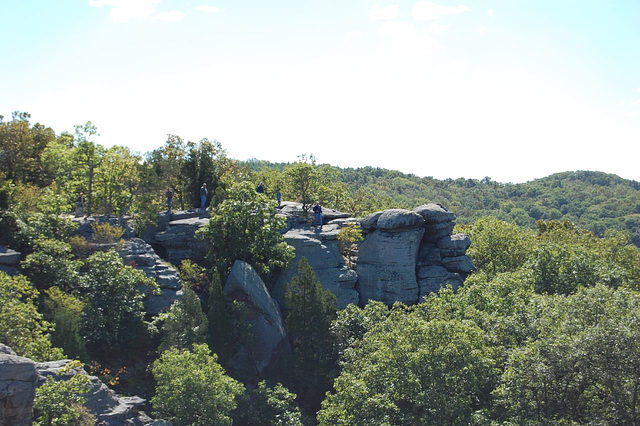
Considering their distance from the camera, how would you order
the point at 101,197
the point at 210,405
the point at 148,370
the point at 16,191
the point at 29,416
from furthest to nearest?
the point at 101,197, the point at 16,191, the point at 148,370, the point at 210,405, the point at 29,416

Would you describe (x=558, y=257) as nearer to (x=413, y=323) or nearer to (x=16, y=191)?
(x=413, y=323)

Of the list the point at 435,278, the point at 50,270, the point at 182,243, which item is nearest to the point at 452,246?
the point at 435,278

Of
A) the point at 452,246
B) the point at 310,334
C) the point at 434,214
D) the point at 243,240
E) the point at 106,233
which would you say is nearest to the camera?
the point at 310,334

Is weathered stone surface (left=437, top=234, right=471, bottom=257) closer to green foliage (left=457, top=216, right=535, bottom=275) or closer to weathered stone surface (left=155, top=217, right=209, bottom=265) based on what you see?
green foliage (left=457, top=216, right=535, bottom=275)

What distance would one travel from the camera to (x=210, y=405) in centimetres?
2061

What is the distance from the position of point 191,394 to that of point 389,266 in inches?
767

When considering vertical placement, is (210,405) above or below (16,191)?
below

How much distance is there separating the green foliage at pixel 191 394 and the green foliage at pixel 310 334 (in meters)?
6.75

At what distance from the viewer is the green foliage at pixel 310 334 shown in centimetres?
2747

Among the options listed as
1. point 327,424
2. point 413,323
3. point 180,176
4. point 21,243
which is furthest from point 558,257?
point 21,243

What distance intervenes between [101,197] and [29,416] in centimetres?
2692

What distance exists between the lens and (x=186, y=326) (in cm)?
2558

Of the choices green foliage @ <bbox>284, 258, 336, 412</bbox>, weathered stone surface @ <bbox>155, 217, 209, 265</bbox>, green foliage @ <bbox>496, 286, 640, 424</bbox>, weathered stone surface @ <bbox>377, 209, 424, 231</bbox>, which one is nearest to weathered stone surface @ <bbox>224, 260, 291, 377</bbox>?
green foliage @ <bbox>284, 258, 336, 412</bbox>

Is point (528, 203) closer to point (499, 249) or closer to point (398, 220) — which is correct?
point (499, 249)
